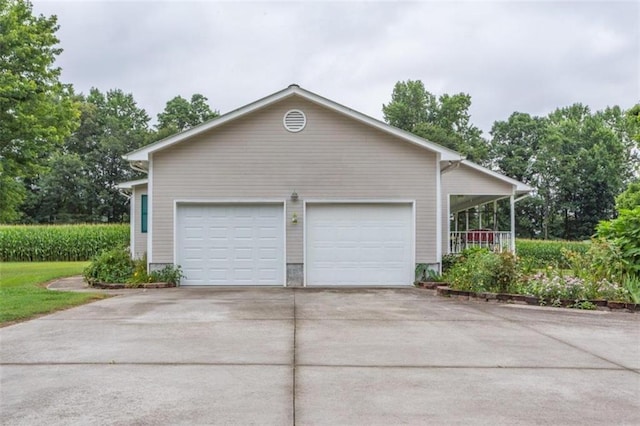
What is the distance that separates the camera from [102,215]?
44.0m

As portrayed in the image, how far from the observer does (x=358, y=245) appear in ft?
43.1

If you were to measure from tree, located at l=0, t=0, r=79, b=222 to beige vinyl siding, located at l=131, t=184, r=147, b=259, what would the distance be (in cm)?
351

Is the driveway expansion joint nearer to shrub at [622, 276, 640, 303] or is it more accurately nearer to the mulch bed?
the mulch bed

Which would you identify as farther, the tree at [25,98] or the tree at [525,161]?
the tree at [525,161]

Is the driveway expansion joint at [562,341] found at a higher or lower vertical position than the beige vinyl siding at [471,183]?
lower

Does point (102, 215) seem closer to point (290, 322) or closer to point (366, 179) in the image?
point (366, 179)

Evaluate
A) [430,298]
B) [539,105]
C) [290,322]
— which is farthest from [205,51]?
[539,105]

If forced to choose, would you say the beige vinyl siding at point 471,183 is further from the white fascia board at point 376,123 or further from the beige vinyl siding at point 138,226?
the beige vinyl siding at point 138,226

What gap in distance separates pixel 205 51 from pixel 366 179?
36.2 feet

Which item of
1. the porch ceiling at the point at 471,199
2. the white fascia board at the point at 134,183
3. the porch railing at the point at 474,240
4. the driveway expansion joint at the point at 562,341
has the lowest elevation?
the driveway expansion joint at the point at 562,341

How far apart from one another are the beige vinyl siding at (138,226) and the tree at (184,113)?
3257 cm

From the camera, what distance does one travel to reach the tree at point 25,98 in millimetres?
15664

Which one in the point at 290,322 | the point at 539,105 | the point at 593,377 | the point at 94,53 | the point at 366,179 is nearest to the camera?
the point at 593,377

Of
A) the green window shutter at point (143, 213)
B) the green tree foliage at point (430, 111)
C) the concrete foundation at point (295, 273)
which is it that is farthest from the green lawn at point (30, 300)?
the green tree foliage at point (430, 111)
